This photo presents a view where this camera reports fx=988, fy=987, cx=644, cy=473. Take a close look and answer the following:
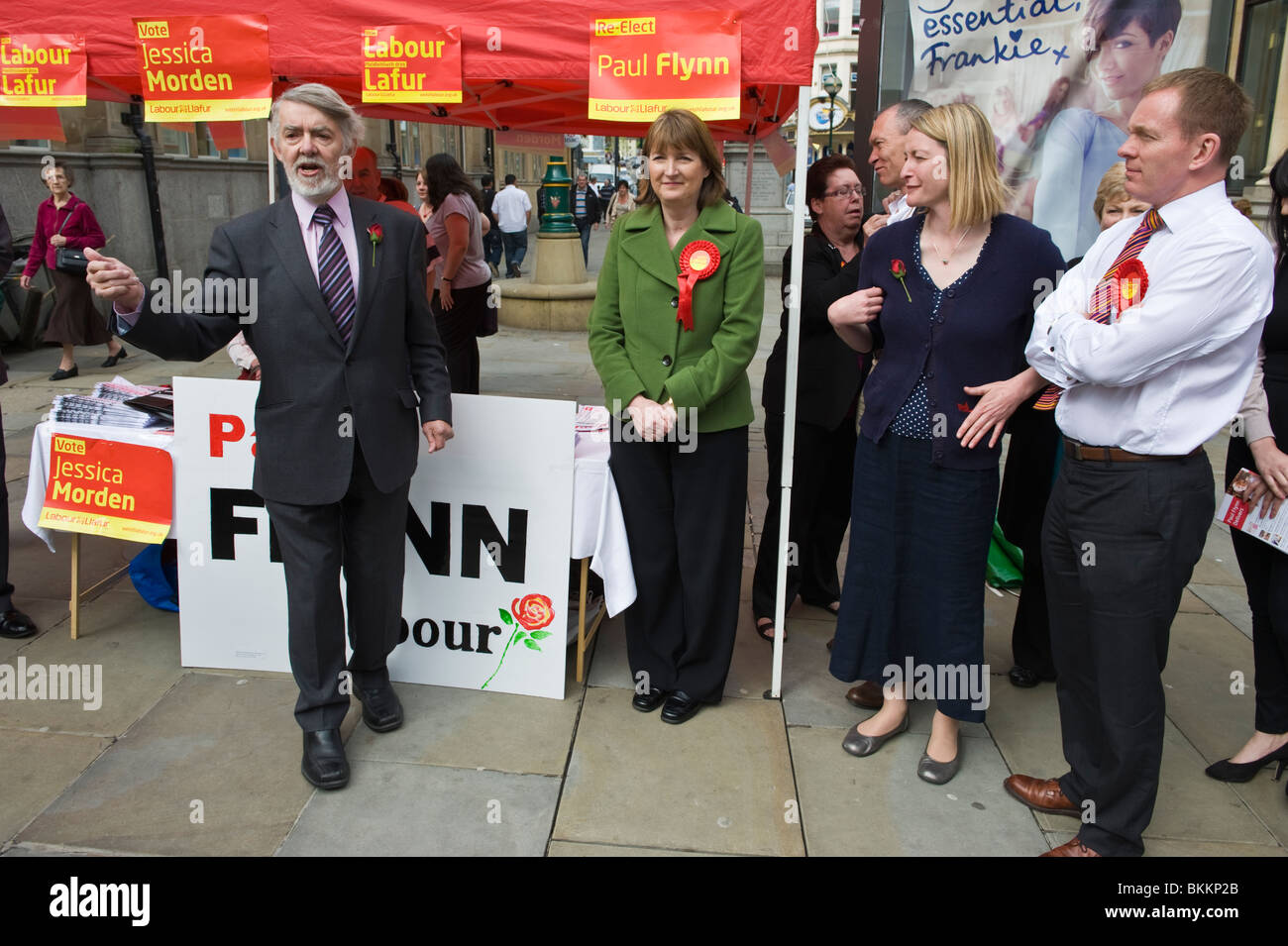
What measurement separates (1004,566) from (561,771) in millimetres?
2663

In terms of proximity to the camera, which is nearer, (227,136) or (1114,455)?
(1114,455)

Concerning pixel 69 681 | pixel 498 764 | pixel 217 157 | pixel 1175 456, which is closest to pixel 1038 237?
pixel 1175 456

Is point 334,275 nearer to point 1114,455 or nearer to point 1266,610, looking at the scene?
point 1114,455

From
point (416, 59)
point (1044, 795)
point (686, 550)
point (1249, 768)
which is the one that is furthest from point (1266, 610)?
point (416, 59)

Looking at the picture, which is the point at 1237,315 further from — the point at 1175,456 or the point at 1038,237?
the point at 1038,237

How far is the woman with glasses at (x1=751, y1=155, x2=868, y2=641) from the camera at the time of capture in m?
3.69

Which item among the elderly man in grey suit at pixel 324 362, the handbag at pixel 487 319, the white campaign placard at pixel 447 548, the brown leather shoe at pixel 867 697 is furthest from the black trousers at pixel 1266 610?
the handbag at pixel 487 319

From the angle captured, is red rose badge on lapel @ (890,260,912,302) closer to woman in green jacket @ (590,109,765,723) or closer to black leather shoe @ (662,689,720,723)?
woman in green jacket @ (590,109,765,723)

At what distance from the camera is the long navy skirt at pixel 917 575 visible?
9.77 ft

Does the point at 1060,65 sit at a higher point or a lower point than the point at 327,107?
higher

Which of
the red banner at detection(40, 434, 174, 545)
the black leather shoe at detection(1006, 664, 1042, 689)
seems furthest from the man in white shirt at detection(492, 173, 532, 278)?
the black leather shoe at detection(1006, 664, 1042, 689)

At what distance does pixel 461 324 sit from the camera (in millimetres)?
6969

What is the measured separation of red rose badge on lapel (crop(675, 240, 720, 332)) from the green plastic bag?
2.43 m

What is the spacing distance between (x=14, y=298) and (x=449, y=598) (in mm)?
9026
